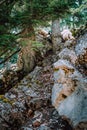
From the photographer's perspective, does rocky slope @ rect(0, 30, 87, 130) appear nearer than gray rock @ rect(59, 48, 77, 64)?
Yes

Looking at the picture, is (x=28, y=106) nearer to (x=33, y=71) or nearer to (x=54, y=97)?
(x=54, y=97)

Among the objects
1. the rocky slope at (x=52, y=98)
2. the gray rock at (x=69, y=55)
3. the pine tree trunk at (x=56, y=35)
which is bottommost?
the rocky slope at (x=52, y=98)

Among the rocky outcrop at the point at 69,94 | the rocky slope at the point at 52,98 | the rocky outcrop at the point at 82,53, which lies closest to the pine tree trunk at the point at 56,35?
the rocky slope at the point at 52,98

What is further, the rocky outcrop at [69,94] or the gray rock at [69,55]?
the gray rock at [69,55]

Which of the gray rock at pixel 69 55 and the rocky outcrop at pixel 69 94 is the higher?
the gray rock at pixel 69 55

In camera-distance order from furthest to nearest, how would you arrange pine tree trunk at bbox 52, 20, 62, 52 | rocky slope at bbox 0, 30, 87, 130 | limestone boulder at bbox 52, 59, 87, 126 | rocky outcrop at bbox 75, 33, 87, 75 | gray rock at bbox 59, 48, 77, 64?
pine tree trunk at bbox 52, 20, 62, 52
gray rock at bbox 59, 48, 77, 64
rocky outcrop at bbox 75, 33, 87, 75
rocky slope at bbox 0, 30, 87, 130
limestone boulder at bbox 52, 59, 87, 126

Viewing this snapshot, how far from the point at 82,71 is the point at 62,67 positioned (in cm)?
151

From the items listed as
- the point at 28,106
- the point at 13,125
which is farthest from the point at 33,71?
the point at 13,125

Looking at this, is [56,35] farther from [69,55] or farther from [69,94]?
[69,94]

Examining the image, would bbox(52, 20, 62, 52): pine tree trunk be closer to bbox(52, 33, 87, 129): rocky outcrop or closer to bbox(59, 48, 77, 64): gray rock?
bbox(59, 48, 77, 64): gray rock

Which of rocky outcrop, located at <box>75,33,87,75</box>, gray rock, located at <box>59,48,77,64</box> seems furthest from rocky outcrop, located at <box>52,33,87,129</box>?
gray rock, located at <box>59,48,77,64</box>

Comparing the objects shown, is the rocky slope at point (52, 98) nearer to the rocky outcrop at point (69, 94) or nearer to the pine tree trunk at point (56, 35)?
the rocky outcrop at point (69, 94)

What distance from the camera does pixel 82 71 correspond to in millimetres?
10555

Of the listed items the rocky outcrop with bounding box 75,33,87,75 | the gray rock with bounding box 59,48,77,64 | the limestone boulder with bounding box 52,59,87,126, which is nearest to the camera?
the limestone boulder with bounding box 52,59,87,126
